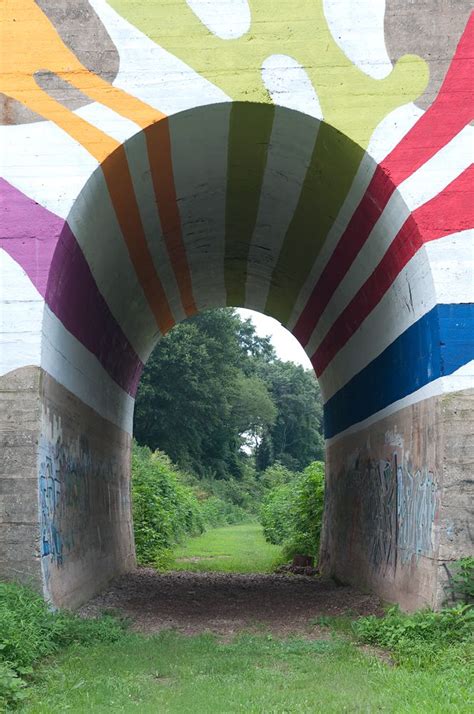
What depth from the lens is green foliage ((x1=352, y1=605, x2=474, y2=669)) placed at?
701cm

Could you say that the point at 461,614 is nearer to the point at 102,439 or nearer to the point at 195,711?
the point at 195,711

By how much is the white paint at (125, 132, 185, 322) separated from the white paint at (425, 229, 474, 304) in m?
3.20

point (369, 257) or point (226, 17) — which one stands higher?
point (226, 17)

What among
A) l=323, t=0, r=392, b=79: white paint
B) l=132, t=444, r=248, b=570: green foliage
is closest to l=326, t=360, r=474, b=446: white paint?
l=323, t=0, r=392, b=79: white paint

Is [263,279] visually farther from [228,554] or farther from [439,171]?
[228,554]

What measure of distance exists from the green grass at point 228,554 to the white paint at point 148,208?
628cm

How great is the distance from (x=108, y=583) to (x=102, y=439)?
2181mm

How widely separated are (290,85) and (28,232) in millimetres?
3116

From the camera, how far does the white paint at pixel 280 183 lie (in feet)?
29.7

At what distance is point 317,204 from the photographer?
1048cm

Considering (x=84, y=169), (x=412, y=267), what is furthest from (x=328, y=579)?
(x=84, y=169)

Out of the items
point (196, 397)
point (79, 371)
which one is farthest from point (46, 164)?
point (196, 397)

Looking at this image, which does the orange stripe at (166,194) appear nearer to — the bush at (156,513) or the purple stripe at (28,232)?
the purple stripe at (28,232)

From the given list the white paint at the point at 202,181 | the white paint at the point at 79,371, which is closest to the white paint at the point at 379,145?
the white paint at the point at 202,181
